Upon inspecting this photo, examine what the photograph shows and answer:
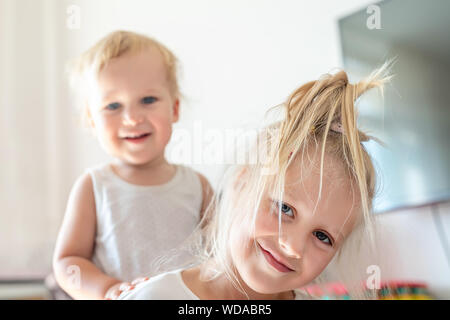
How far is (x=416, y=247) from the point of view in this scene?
1.20 m

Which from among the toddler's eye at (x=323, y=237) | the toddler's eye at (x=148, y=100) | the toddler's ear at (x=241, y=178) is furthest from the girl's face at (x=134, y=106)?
the toddler's eye at (x=323, y=237)

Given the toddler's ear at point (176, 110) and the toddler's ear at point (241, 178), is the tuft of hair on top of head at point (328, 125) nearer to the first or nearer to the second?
the toddler's ear at point (241, 178)

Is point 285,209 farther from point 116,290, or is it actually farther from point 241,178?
point 116,290

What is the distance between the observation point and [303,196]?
44 cm

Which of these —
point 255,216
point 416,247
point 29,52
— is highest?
point 29,52

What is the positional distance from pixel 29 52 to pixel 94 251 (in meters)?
0.30

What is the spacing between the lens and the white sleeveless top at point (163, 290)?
0.46 m

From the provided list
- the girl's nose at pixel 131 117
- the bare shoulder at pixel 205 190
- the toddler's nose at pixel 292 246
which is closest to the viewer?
the toddler's nose at pixel 292 246

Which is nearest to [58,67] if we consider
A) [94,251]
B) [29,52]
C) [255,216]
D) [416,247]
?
[29,52]

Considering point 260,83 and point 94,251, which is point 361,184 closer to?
point 260,83

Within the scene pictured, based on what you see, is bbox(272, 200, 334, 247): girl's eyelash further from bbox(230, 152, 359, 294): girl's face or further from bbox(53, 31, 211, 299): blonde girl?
bbox(53, 31, 211, 299): blonde girl

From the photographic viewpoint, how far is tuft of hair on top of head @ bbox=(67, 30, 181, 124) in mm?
558

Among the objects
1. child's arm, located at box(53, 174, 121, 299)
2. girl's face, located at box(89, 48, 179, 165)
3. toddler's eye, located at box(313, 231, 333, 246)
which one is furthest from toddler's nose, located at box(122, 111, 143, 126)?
toddler's eye, located at box(313, 231, 333, 246)

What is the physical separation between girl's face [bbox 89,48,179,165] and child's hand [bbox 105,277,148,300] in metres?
0.14
